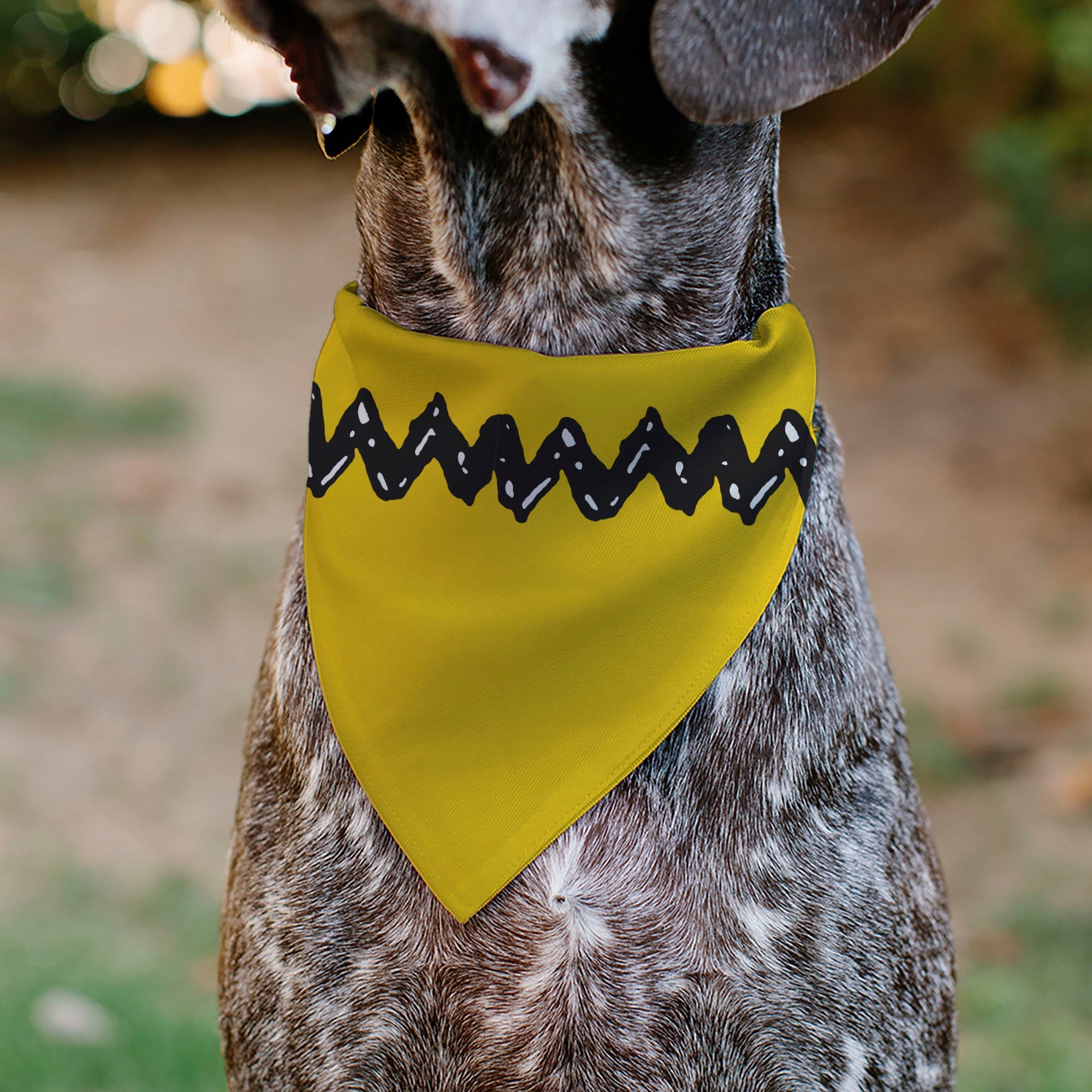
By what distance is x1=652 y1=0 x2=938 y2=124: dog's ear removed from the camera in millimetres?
1813

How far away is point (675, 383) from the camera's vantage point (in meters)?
2.11

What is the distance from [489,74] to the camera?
1.73 m

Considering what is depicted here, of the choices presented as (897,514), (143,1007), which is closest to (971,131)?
(897,514)

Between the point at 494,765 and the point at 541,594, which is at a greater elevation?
the point at 541,594

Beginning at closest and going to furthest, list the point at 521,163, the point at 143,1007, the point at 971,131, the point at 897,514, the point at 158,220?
the point at 521,163 → the point at 143,1007 → the point at 897,514 → the point at 971,131 → the point at 158,220

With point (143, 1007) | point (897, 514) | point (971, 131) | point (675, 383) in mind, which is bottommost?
point (143, 1007)

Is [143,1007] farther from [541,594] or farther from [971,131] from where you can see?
[971,131]

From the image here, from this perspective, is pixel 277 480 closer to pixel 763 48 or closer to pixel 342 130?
pixel 342 130

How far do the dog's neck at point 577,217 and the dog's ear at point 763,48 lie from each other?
0.46 ft

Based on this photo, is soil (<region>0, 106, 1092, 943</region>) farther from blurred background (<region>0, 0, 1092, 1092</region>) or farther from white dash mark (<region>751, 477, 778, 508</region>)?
white dash mark (<region>751, 477, 778, 508</region>)

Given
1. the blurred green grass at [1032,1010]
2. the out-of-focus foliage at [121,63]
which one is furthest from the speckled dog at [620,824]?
the out-of-focus foliage at [121,63]

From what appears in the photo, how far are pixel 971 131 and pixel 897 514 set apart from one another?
A: 3298 millimetres

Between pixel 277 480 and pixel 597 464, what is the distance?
19.1 feet

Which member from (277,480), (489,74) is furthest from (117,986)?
(277,480)
